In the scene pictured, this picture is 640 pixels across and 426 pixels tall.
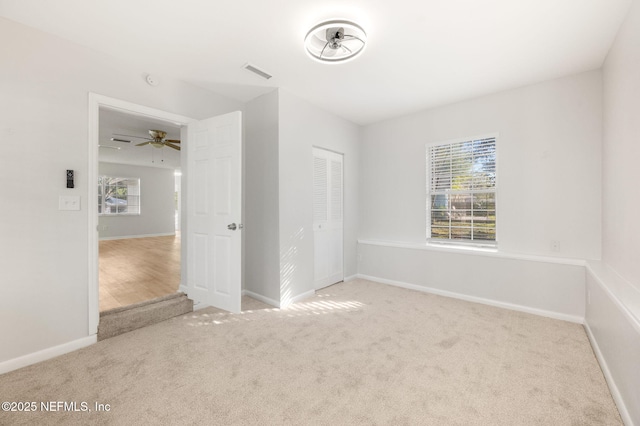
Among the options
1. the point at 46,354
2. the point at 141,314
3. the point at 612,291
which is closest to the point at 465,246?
the point at 612,291

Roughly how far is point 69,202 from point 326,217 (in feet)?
9.69

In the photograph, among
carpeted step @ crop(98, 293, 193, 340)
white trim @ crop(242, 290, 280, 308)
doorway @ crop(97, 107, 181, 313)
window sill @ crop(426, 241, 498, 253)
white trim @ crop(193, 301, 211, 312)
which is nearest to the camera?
carpeted step @ crop(98, 293, 193, 340)

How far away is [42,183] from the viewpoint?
224 cm

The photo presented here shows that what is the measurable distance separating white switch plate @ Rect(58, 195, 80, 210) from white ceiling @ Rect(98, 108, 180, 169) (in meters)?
1.25

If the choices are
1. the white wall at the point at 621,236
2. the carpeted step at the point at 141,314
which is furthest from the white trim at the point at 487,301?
the carpeted step at the point at 141,314

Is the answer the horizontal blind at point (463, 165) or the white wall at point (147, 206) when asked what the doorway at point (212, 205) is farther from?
the white wall at point (147, 206)

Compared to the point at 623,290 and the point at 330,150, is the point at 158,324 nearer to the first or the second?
the point at 330,150

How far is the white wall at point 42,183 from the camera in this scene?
2.09 metres

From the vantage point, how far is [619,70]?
7.36 ft

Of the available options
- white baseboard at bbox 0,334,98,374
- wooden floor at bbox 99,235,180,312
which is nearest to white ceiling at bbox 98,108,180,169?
wooden floor at bbox 99,235,180,312

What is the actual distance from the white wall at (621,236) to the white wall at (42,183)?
3966 millimetres

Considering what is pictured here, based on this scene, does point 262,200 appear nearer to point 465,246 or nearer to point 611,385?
point 465,246

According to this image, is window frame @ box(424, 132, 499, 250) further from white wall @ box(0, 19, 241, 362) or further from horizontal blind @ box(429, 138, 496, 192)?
white wall @ box(0, 19, 241, 362)

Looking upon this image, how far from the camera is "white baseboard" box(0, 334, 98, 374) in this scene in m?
2.07
